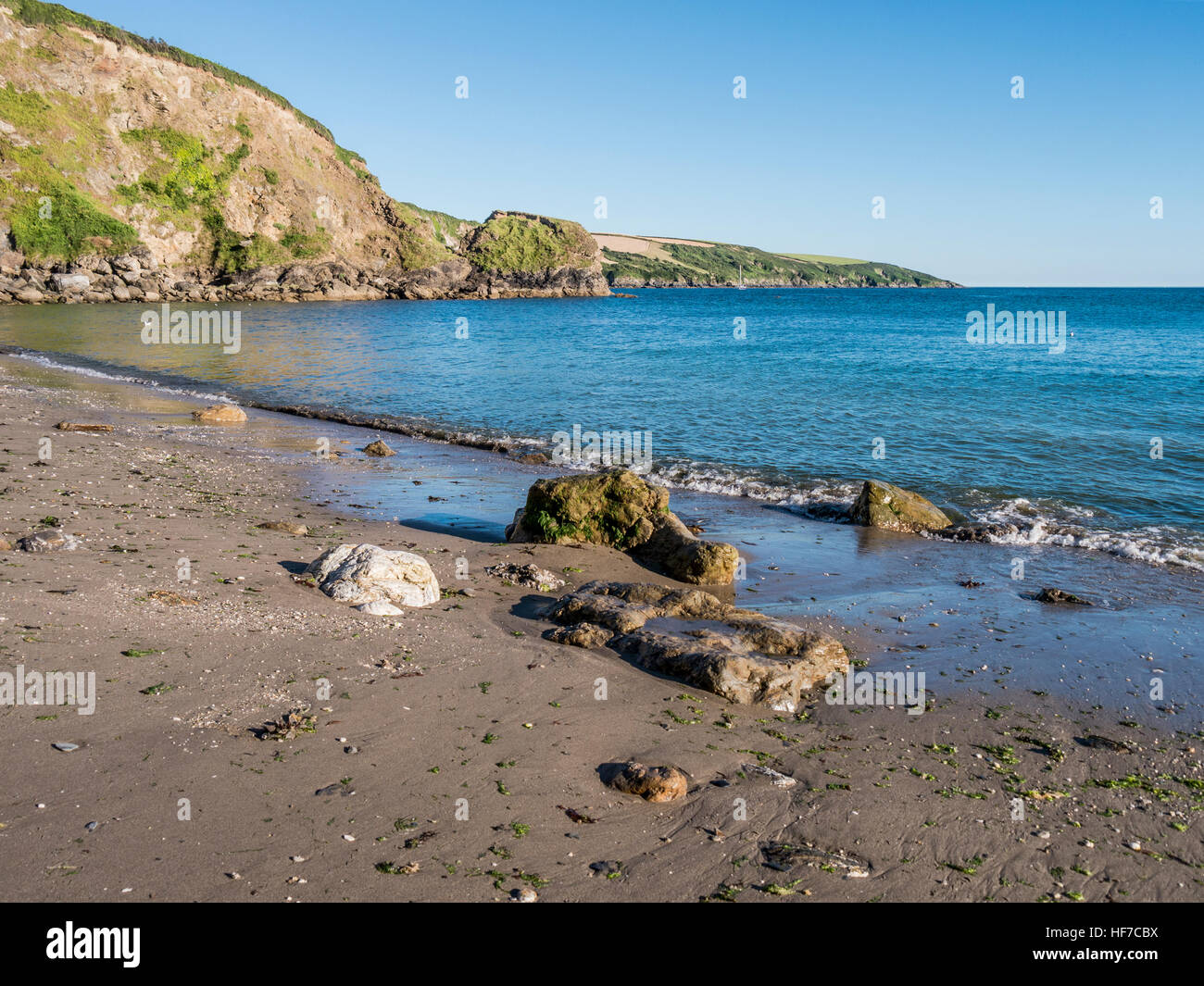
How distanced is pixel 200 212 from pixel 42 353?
64.5 metres

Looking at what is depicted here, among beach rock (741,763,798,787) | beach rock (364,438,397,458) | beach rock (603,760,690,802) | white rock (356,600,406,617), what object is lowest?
beach rock (741,763,798,787)

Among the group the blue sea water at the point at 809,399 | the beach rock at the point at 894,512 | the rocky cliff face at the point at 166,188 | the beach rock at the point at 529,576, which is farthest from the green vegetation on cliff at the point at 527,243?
the beach rock at the point at 529,576

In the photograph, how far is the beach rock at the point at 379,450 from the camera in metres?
17.6

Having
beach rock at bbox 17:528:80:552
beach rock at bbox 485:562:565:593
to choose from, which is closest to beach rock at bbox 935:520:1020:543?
beach rock at bbox 485:562:565:593

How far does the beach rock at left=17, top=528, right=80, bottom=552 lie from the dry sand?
23 centimetres

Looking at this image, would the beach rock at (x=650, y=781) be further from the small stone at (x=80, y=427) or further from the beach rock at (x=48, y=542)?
the small stone at (x=80, y=427)

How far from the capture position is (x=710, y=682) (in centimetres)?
706

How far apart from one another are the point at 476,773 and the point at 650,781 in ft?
4.05

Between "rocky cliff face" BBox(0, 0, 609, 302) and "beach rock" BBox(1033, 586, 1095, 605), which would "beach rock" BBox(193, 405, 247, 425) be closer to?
"beach rock" BBox(1033, 586, 1095, 605)

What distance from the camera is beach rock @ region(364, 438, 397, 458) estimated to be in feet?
57.9

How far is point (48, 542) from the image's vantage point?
8.77 meters

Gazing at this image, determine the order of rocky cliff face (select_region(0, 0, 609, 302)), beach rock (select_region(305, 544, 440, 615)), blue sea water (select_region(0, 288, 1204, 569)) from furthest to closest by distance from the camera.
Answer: rocky cliff face (select_region(0, 0, 609, 302)), blue sea water (select_region(0, 288, 1204, 569)), beach rock (select_region(305, 544, 440, 615))

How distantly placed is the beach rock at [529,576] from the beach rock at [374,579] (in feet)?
3.90
